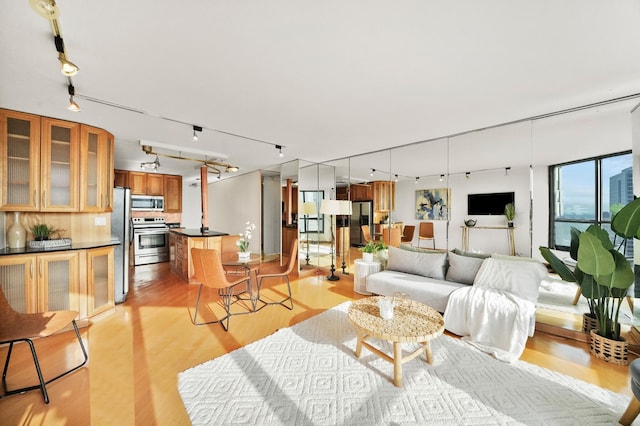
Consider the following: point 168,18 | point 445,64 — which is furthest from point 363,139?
point 168,18

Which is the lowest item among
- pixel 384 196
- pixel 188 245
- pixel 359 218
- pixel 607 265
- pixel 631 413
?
pixel 631 413

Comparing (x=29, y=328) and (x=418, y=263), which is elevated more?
(x=418, y=263)

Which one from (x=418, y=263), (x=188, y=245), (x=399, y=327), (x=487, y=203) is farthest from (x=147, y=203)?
(x=487, y=203)

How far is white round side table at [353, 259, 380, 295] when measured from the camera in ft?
13.4

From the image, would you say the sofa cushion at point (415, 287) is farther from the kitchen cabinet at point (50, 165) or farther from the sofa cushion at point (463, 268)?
the kitchen cabinet at point (50, 165)

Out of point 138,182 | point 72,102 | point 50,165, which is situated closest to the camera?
point 72,102

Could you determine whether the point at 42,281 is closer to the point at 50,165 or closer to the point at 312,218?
the point at 50,165

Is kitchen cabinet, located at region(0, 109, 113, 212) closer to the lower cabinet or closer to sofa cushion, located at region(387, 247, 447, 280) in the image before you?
the lower cabinet

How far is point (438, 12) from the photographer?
4.48ft

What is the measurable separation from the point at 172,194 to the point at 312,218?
4307 millimetres

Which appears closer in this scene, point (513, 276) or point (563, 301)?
point (513, 276)

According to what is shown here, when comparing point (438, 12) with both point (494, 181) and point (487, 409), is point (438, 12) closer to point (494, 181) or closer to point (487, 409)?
point (487, 409)

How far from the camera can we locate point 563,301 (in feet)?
10.6

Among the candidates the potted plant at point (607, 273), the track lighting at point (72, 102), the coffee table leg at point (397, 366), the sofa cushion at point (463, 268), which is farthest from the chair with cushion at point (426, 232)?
the track lighting at point (72, 102)
